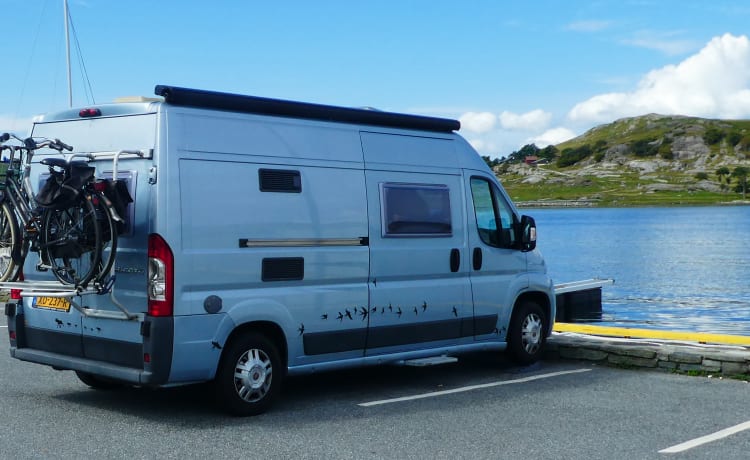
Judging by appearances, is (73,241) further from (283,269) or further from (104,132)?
(283,269)

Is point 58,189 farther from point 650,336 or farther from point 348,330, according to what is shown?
point 650,336

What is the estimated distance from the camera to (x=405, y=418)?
815 cm

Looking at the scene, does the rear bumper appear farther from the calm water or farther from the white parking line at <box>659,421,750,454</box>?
the calm water

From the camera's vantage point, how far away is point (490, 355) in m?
11.8

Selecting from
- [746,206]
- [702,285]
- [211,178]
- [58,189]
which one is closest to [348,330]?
[211,178]

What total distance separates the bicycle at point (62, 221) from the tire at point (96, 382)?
4.37ft

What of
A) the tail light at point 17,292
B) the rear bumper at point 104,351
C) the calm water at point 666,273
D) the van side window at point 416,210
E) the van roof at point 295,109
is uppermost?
the van roof at point 295,109

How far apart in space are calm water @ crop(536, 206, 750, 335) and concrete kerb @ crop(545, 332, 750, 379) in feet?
35.2

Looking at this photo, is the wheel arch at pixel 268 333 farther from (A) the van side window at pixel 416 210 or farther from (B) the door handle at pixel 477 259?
(B) the door handle at pixel 477 259

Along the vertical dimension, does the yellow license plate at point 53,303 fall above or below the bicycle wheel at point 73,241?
below

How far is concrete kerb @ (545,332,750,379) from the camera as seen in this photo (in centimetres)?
1005

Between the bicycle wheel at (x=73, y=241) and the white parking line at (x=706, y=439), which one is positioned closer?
the white parking line at (x=706, y=439)

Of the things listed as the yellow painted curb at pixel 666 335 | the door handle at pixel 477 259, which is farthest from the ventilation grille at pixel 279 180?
the yellow painted curb at pixel 666 335

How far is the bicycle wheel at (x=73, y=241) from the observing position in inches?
310
